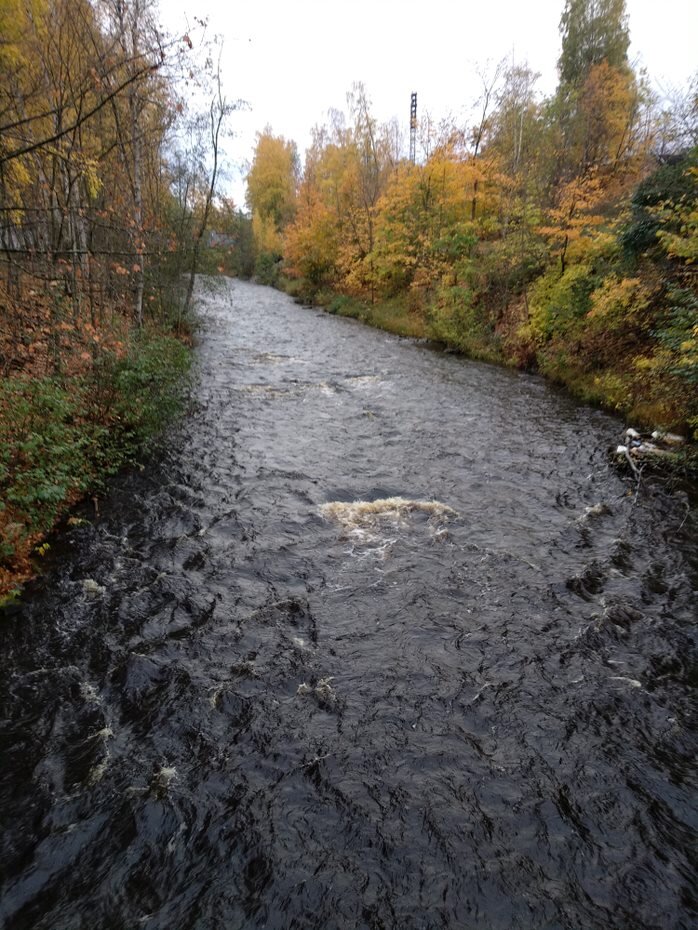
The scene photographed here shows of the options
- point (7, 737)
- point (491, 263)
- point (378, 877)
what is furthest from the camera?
point (491, 263)

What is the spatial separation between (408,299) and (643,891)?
30.0 m

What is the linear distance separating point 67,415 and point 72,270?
467 cm

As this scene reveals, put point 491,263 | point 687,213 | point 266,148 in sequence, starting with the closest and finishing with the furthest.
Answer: point 687,213
point 491,263
point 266,148

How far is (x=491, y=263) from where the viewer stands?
23.3 meters

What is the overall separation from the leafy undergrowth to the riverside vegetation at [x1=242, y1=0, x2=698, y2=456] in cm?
1139

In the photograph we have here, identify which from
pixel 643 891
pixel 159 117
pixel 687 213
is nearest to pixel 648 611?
pixel 643 891

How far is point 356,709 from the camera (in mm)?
5535

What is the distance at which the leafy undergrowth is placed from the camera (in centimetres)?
755

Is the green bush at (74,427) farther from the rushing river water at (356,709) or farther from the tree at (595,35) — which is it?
the tree at (595,35)

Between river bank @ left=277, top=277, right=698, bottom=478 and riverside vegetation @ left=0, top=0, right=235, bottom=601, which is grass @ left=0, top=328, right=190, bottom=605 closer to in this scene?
riverside vegetation @ left=0, top=0, right=235, bottom=601

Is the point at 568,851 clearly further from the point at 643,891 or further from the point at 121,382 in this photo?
the point at 121,382

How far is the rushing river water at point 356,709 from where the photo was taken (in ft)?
13.2

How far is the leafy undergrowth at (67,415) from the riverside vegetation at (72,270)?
3cm

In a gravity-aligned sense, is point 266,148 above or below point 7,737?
above
